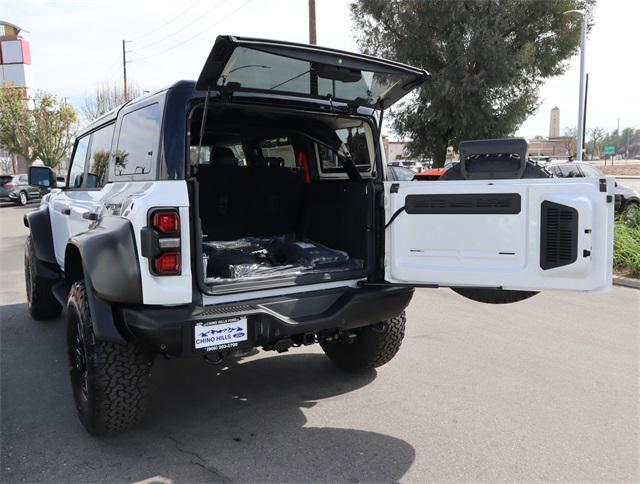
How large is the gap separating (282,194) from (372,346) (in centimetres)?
154

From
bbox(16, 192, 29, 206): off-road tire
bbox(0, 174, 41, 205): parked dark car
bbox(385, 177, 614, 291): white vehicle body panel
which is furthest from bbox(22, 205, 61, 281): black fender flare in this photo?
bbox(16, 192, 29, 206): off-road tire

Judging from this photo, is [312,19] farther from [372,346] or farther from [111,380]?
[111,380]

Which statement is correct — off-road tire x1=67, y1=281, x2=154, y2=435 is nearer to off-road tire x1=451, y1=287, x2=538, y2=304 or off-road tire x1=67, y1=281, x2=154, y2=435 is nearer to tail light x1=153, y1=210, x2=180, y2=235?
tail light x1=153, y1=210, x2=180, y2=235

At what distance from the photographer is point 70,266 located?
378 centimetres

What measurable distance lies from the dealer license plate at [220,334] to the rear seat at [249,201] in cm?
180

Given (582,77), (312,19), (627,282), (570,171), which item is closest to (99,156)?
(627,282)

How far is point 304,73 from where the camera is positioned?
3174 mm

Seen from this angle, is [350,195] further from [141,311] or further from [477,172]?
[141,311]

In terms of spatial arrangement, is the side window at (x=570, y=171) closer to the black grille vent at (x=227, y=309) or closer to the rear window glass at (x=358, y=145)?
the rear window glass at (x=358, y=145)

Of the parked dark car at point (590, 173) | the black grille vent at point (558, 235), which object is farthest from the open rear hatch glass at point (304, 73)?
the parked dark car at point (590, 173)

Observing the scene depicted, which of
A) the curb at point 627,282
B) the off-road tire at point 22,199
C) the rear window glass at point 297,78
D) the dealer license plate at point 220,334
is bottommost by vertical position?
the curb at point 627,282

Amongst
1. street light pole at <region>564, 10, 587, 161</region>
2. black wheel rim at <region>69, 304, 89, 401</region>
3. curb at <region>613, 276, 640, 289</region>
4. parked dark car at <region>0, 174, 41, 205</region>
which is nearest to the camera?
black wheel rim at <region>69, 304, 89, 401</region>

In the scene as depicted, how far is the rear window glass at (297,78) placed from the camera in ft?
9.34

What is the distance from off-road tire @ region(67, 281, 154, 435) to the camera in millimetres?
2998
